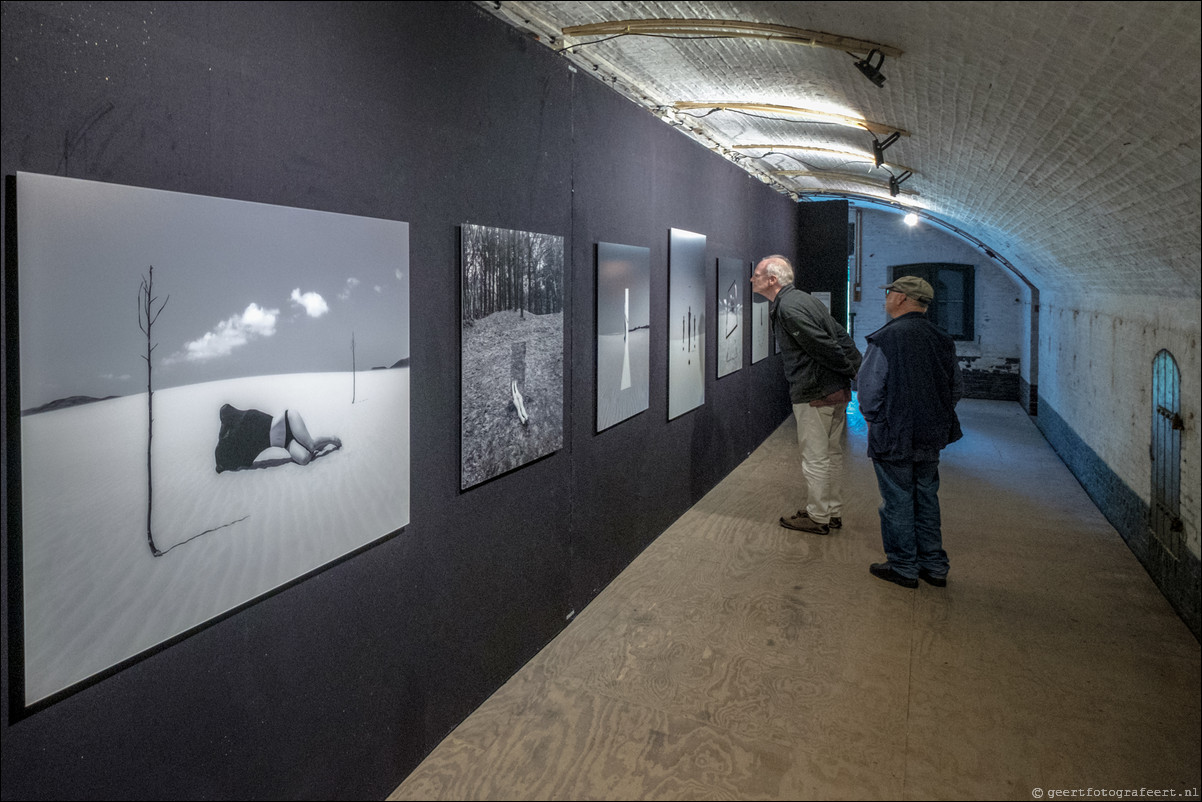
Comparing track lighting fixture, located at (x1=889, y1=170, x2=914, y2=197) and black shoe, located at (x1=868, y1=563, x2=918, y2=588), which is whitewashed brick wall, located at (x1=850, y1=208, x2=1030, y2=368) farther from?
black shoe, located at (x1=868, y1=563, x2=918, y2=588)

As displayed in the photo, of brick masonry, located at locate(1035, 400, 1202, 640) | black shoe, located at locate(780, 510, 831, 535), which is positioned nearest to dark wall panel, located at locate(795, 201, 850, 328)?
brick masonry, located at locate(1035, 400, 1202, 640)

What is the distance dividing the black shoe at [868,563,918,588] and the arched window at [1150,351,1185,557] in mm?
1264

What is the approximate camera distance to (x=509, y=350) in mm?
3061

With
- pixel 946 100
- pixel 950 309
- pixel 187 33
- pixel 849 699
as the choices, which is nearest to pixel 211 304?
pixel 187 33

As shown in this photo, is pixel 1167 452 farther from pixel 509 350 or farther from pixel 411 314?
pixel 411 314

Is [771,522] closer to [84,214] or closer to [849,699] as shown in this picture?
[849,699]

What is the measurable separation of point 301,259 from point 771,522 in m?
4.22

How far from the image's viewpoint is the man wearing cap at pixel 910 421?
4.17 meters

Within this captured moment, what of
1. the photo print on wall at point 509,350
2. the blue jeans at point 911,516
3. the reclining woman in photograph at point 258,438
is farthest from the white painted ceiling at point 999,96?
the reclining woman in photograph at point 258,438

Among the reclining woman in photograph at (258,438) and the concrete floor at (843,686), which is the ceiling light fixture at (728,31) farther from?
the concrete floor at (843,686)

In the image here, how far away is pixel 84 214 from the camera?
1502 mm

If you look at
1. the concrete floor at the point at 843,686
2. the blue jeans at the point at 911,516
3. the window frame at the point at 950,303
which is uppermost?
the window frame at the point at 950,303

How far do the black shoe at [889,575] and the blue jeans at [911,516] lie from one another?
3cm

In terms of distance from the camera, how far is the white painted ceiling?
91.7 inches
